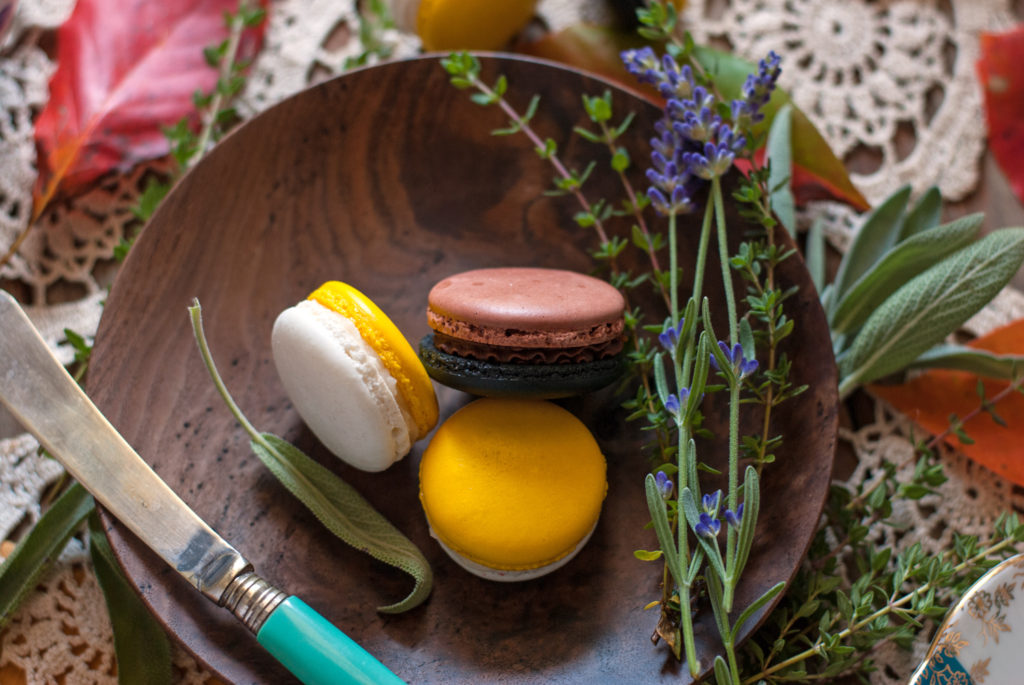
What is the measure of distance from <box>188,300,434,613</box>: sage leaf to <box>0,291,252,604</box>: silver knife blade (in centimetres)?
11

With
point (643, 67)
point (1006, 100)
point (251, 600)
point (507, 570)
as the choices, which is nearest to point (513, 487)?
point (507, 570)

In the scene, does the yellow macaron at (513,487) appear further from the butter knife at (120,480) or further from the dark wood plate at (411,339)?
the butter knife at (120,480)

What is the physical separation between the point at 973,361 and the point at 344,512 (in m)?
0.86

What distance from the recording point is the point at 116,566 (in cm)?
96

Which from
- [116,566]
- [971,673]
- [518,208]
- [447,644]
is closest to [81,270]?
[116,566]

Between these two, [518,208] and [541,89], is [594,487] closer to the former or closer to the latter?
[518,208]

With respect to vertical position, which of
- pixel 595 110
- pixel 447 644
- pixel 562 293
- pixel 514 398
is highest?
pixel 595 110

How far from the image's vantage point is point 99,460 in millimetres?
881

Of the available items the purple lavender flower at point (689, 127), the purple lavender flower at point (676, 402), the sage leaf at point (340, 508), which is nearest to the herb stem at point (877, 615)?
the purple lavender flower at point (676, 402)

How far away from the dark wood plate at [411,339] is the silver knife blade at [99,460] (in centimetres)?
5

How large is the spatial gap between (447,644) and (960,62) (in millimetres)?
1207

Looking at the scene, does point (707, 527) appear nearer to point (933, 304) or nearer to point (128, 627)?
point (933, 304)

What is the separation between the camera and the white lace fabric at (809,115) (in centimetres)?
106

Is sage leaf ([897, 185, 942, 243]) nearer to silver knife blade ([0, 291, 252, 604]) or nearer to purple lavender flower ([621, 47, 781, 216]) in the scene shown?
purple lavender flower ([621, 47, 781, 216])
